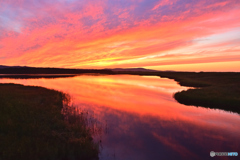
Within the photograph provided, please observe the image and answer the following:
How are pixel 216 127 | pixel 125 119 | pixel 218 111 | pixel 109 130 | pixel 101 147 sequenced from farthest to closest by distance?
pixel 218 111 < pixel 125 119 < pixel 216 127 < pixel 109 130 < pixel 101 147

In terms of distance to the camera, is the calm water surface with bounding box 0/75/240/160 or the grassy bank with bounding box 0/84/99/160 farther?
the calm water surface with bounding box 0/75/240/160

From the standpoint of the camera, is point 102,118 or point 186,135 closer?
point 186,135

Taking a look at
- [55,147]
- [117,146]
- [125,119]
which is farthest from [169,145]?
[55,147]

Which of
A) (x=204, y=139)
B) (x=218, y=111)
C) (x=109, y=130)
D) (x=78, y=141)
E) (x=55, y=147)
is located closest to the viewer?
(x=55, y=147)

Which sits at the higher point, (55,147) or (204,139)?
(55,147)

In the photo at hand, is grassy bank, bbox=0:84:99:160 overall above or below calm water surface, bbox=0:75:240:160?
above

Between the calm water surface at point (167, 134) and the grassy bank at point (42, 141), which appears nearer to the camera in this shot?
the grassy bank at point (42, 141)

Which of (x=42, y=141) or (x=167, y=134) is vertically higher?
(x=42, y=141)

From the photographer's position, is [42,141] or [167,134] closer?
[42,141]

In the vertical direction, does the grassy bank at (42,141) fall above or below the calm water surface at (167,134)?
above

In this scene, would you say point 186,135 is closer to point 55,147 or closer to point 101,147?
point 101,147

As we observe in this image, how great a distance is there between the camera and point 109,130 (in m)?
13.4

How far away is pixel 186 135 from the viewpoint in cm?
1263

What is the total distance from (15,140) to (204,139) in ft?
44.7
